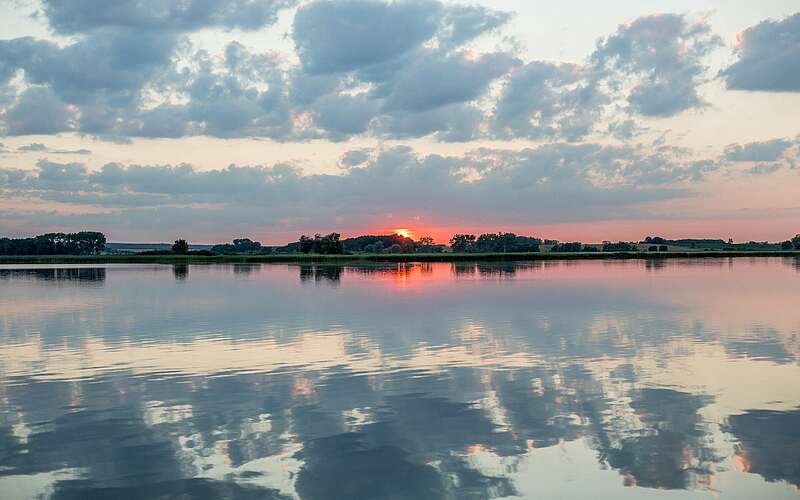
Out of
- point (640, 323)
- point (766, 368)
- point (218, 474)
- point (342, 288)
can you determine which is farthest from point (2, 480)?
point (342, 288)

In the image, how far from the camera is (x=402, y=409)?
20359 millimetres

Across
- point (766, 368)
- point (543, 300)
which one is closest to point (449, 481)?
point (766, 368)

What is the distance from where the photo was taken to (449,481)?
46.9ft

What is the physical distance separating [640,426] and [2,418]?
61.0 feet

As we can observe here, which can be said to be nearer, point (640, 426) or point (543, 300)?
point (640, 426)

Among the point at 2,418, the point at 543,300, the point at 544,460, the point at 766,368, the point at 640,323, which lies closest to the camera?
the point at 544,460

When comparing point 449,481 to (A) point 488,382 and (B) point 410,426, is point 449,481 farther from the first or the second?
(A) point 488,382

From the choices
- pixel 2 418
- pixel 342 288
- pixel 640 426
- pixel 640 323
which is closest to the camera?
pixel 640 426

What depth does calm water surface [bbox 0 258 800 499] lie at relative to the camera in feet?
47.3

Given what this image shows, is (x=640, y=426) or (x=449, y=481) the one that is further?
(x=640, y=426)

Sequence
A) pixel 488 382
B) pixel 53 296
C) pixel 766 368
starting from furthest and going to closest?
pixel 53 296 → pixel 766 368 → pixel 488 382

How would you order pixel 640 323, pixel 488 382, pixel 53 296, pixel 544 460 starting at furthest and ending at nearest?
Result: pixel 53 296 → pixel 640 323 → pixel 488 382 → pixel 544 460

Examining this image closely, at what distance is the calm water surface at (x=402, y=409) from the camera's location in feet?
47.3

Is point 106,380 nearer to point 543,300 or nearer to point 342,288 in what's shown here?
point 543,300
